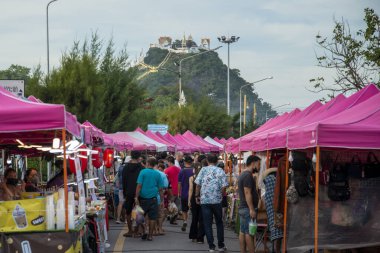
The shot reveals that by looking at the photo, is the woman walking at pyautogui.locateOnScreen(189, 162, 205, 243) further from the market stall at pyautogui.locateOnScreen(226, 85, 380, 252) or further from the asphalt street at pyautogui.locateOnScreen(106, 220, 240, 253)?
the market stall at pyautogui.locateOnScreen(226, 85, 380, 252)

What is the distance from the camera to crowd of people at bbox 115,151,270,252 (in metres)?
13.3

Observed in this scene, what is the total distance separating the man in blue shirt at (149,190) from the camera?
16.7m

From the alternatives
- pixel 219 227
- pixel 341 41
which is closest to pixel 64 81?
pixel 341 41

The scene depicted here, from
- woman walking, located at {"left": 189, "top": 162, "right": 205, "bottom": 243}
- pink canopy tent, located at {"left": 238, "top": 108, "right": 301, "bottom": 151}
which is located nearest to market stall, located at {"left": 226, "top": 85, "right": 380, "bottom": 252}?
pink canopy tent, located at {"left": 238, "top": 108, "right": 301, "bottom": 151}

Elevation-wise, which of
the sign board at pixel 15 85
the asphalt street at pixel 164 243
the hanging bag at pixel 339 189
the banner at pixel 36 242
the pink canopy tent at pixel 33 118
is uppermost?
the sign board at pixel 15 85

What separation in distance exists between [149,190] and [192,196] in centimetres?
97

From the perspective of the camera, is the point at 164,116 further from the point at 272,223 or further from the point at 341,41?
the point at 272,223

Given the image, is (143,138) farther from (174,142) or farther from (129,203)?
(129,203)

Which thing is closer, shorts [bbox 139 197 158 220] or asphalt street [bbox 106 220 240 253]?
asphalt street [bbox 106 220 240 253]

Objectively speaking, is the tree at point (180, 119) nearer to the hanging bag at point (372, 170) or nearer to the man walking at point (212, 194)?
the man walking at point (212, 194)

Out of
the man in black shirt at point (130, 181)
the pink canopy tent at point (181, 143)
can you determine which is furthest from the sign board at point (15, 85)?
the pink canopy tent at point (181, 143)

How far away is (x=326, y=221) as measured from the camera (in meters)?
10.9

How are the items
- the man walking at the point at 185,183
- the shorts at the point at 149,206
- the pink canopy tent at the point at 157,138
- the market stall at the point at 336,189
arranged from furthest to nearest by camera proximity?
the pink canopy tent at the point at 157,138, the man walking at the point at 185,183, the shorts at the point at 149,206, the market stall at the point at 336,189

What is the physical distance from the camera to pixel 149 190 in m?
16.7
